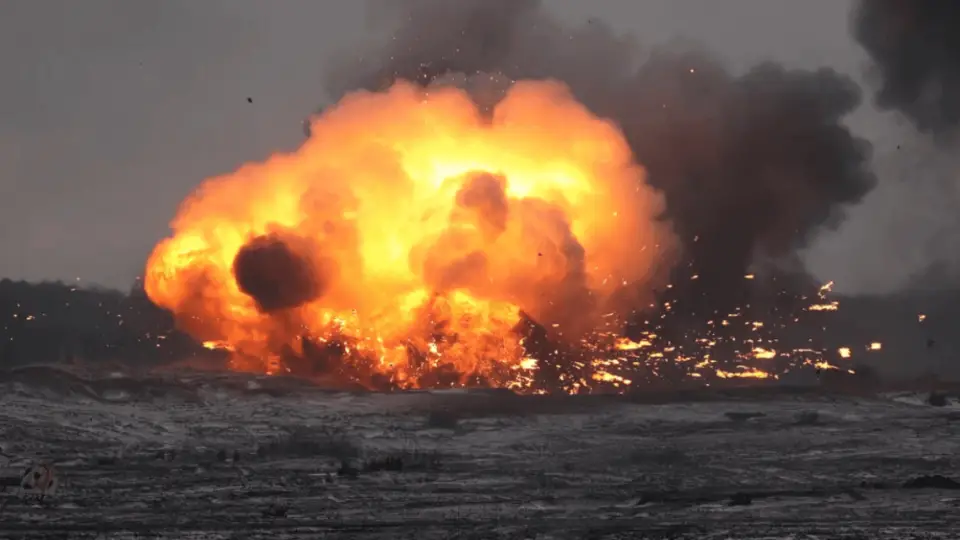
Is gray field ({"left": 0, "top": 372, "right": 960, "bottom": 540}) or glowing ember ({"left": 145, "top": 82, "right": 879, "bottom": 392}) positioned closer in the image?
gray field ({"left": 0, "top": 372, "right": 960, "bottom": 540})

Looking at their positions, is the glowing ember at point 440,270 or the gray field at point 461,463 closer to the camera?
the gray field at point 461,463

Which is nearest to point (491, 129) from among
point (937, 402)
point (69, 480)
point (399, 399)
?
point (399, 399)

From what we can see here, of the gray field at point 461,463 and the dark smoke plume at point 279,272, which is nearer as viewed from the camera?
the gray field at point 461,463

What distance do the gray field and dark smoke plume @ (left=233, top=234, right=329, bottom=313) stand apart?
14.7ft

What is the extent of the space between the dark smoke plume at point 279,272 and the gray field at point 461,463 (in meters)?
4.47

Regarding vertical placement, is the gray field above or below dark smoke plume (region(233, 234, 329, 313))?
below

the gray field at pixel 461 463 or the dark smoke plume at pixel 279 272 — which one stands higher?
the dark smoke plume at pixel 279 272

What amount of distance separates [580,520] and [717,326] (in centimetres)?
3984

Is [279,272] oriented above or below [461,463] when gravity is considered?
above

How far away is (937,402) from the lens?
2485 inches

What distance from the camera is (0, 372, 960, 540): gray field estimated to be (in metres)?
35.2

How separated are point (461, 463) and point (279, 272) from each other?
2064 cm

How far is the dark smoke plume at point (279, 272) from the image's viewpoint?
207ft

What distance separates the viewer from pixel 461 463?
1826 inches
